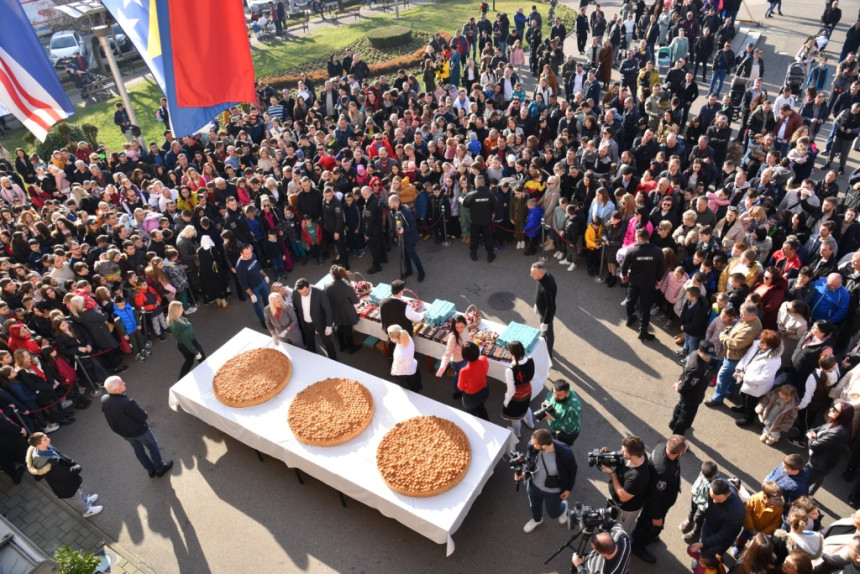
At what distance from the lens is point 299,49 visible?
28.7m

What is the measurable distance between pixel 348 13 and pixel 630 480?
3600cm

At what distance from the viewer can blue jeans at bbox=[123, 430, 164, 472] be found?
737cm

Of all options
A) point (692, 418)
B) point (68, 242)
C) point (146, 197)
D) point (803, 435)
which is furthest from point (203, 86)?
point (803, 435)

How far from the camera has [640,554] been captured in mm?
6191

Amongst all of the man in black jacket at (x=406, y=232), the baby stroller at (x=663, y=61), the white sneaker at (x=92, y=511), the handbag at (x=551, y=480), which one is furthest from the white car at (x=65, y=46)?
the handbag at (x=551, y=480)

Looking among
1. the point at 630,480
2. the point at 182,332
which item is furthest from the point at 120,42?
the point at 630,480

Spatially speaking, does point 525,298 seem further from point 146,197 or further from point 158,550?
point 146,197

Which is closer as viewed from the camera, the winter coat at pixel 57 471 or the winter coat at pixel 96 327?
the winter coat at pixel 57 471

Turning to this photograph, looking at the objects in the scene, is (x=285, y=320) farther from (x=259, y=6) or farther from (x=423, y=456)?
(x=259, y=6)

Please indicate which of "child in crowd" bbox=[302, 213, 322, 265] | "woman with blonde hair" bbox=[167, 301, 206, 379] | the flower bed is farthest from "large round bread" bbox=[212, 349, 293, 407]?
the flower bed

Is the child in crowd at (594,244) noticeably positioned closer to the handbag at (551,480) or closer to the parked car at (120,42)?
the handbag at (551,480)

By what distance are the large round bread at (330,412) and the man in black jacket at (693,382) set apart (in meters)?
3.97

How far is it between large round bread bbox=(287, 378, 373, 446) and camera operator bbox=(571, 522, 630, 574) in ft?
10.4

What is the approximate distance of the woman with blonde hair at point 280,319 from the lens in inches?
334
